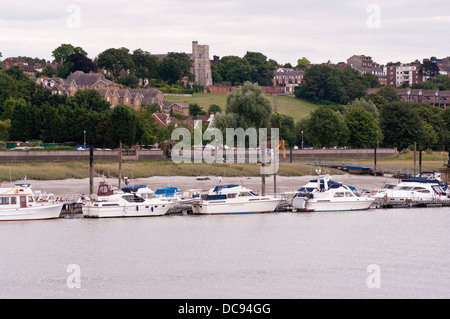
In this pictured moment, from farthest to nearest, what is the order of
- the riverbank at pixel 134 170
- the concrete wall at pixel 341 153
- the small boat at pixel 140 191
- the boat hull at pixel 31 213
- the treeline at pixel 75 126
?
the concrete wall at pixel 341 153, the treeline at pixel 75 126, the riverbank at pixel 134 170, the small boat at pixel 140 191, the boat hull at pixel 31 213

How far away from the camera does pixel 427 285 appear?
39500mm

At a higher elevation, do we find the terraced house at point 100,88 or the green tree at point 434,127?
the terraced house at point 100,88

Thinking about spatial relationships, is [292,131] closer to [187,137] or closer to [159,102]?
[187,137]

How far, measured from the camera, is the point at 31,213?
5688 cm

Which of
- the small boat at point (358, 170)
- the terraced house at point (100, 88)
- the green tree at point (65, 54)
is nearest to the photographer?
the small boat at point (358, 170)

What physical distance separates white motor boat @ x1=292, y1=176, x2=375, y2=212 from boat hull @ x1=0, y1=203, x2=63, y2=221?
19.1 meters

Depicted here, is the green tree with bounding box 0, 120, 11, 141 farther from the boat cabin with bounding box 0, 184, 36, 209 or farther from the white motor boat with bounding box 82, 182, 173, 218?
the boat cabin with bounding box 0, 184, 36, 209

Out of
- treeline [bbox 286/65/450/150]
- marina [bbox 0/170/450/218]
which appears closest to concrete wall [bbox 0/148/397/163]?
treeline [bbox 286/65/450/150]

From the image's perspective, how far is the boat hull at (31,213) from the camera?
5656cm

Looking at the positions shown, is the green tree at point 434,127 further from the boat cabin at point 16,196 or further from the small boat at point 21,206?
the boat cabin at point 16,196

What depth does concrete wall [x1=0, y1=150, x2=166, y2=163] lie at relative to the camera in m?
89.1

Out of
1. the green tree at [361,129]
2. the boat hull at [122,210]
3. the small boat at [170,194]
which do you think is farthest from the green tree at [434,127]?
the boat hull at [122,210]

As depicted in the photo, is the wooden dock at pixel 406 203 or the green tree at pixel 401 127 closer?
the wooden dock at pixel 406 203

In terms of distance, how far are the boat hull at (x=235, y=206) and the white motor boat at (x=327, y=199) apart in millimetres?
2479
